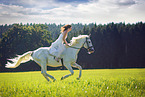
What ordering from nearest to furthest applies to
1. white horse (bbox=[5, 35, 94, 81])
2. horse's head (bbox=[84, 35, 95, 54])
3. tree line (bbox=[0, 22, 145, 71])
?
white horse (bbox=[5, 35, 94, 81])
horse's head (bbox=[84, 35, 95, 54])
tree line (bbox=[0, 22, 145, 71])

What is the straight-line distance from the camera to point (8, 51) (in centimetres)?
4766

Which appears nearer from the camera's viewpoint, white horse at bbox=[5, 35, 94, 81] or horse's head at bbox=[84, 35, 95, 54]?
white horse at bbox=[5, 35, 94, 81]

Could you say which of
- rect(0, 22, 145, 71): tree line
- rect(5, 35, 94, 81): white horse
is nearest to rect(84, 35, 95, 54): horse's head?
rect(5, 35, 94, 81): white horse

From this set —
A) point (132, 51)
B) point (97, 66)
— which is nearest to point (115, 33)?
point (132, 51)

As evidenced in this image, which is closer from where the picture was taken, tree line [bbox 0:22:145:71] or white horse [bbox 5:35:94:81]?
white horse [bbox 5:35:94:81]

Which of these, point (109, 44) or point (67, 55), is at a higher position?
point (67, 55)

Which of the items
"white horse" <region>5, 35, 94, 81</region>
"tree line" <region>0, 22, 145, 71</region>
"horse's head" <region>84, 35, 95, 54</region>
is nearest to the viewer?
"white horse" <region>5, 35, 94, 81</region>

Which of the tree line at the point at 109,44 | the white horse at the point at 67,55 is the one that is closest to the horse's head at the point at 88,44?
the white horse at the point at 67,55

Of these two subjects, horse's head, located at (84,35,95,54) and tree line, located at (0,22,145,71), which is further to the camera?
tree line, located at (0,22,145,71)

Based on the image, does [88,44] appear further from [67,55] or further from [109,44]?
[109,44]

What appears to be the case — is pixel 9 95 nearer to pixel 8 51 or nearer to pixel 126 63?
pixel 8 51

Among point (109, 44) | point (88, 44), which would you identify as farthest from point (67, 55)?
point (109, 44)

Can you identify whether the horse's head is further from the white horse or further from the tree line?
the tree line

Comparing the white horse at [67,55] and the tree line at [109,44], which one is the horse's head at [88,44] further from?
the tree line at [109,44]
